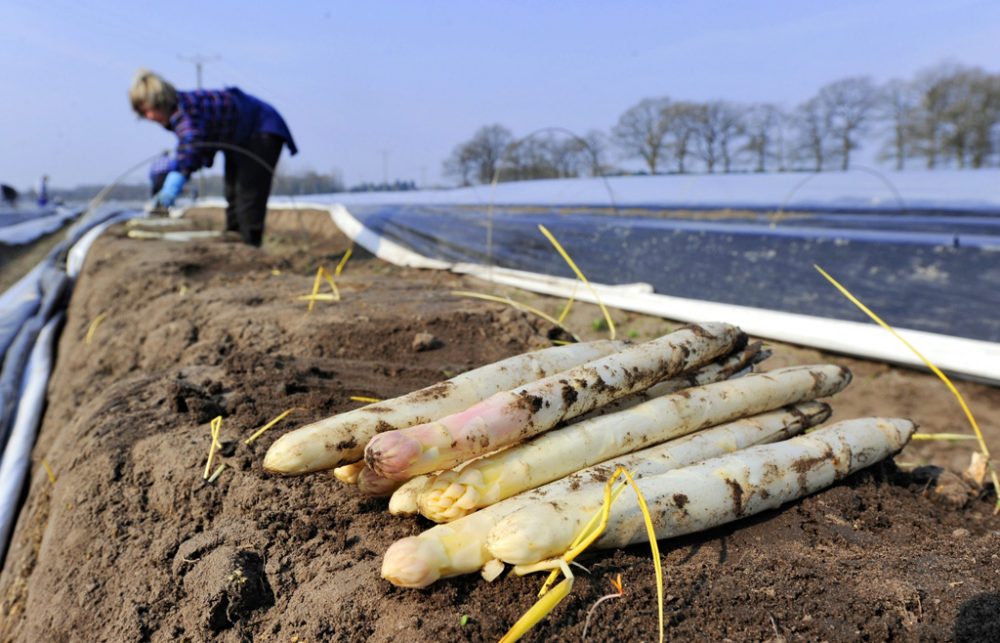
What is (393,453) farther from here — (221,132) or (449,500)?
(221,132)

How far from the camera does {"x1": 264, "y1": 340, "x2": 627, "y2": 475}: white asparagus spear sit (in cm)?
149

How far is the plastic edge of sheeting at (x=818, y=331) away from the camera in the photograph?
11.4 ft

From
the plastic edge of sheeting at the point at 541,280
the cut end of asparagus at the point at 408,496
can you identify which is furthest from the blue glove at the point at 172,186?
the cut end of asparagus at the point at 408,496

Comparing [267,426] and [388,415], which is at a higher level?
[388,415]

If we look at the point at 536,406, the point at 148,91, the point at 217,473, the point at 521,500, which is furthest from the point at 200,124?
the point at 521,500

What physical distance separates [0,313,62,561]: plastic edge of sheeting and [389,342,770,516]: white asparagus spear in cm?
202

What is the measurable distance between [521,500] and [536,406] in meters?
0.24

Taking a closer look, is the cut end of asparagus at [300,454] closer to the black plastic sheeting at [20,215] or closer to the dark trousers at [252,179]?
the dark trousers at [252,179]

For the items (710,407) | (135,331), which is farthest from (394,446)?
(135,331)

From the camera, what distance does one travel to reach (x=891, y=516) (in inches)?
71.8

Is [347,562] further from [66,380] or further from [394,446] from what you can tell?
[66,380]

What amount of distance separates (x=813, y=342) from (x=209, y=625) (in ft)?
12.2

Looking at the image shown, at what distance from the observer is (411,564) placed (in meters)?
1.23

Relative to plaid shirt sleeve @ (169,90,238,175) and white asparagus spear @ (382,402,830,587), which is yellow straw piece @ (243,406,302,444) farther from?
plaid shirt sleeve @ (169,90,238,175)
